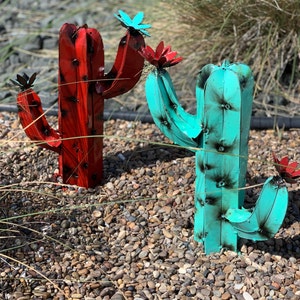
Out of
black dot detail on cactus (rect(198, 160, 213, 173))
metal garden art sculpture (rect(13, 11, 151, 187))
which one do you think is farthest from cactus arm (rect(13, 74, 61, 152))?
black dot detail on cactus (rect(198, 160, 213, 173))

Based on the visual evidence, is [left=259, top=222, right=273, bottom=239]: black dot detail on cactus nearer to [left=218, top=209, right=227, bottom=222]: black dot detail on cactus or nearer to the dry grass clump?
[left=218, top=209, right=227, bottom=222]: black dot detail on cactus

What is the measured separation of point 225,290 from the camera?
7.39 feet

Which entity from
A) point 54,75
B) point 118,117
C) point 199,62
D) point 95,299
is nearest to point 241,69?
point 95,299

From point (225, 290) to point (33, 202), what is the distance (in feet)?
2.65

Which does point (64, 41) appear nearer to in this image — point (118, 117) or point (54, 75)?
point (118, 117)

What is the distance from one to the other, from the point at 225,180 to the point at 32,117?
774 mm

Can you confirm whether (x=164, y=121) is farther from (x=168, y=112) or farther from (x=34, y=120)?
(x=34, y=120)

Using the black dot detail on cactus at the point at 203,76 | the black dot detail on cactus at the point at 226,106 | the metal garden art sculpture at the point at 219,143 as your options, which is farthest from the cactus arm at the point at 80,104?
the black dot detail on cactus at the point at 226,106

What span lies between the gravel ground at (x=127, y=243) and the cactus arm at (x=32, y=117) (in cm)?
10

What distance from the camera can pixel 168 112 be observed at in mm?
2266

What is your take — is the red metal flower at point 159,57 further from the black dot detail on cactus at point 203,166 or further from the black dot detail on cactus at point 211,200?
the black dot detail on cactus at point 211,200

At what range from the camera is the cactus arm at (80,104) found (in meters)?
2.52

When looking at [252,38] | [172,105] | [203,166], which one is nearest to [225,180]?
[203,166]

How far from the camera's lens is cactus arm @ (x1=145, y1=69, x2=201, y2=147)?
2.25m
